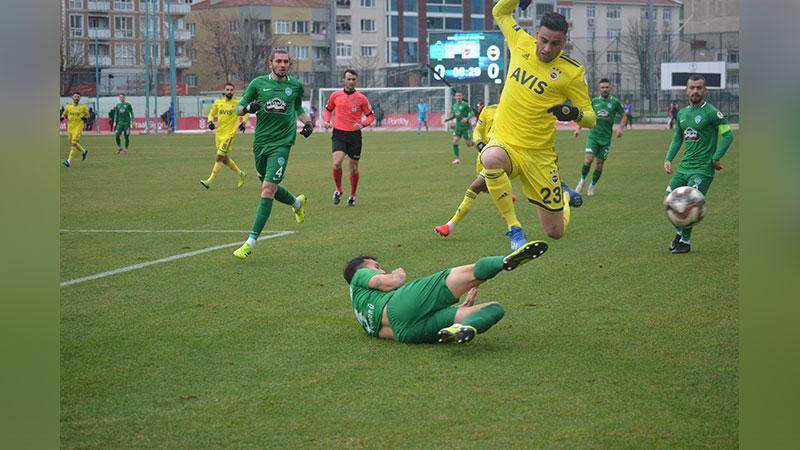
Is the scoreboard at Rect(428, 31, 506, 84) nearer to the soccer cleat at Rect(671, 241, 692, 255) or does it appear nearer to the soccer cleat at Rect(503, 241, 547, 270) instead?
the soccer cleat at Rect(671, 241, 692, 255)

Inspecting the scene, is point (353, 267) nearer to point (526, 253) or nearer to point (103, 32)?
point (526, 253)

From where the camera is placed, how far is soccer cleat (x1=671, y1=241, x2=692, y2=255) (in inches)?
492

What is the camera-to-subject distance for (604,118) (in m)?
21.5

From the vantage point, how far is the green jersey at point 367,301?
736cm

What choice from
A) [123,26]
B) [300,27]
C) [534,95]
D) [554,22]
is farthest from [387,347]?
[300,27]

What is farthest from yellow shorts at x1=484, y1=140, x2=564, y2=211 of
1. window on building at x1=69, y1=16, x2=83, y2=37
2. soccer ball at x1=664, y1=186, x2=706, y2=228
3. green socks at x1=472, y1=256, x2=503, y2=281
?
window on building at x1=69, y1=16, x2=83, y2=37

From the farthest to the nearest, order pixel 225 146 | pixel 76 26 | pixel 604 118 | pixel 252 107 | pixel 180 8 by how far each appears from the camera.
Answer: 1. pixel 180 8
2. pixel 76 26
3. pixel 225 146
4. pixel 604 118
5. pixel 252 107

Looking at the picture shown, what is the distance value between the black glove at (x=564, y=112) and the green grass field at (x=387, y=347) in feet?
5.69

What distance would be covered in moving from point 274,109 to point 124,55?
93057 millimetres

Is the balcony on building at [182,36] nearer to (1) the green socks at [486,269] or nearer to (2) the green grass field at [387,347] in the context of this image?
(2) the green grass field at [387,347]

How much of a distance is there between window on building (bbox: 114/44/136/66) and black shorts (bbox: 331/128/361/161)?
86267 millimetres

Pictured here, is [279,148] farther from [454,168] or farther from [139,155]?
[139,155]
